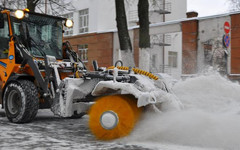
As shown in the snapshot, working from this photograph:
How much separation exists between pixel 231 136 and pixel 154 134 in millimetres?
1095

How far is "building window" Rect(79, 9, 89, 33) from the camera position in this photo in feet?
92.5

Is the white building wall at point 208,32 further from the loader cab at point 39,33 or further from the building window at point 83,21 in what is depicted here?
the building window at point 83,21

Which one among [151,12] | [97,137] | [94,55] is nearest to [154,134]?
[97,137]

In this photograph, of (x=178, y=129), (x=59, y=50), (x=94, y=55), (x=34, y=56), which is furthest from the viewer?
(x=94, y=55)

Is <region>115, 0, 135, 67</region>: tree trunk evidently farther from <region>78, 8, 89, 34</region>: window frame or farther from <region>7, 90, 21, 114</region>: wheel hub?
<region>78, 8, 89, 34</region>: window frame

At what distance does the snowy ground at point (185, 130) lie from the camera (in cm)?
495

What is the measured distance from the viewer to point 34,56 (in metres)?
7.62

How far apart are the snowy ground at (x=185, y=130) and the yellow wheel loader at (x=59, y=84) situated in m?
0.26

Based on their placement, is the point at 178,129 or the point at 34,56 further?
the point at 34,56

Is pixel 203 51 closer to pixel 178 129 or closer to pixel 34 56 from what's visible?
pixel 34 56

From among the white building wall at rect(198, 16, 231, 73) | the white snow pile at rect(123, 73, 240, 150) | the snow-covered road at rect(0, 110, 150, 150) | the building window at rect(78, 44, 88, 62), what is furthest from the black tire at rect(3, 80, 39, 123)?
the building window at rect(78, 44, 88, 62)

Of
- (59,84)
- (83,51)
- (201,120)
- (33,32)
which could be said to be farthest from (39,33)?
(83,51)

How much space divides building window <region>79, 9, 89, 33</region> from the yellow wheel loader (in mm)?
19829

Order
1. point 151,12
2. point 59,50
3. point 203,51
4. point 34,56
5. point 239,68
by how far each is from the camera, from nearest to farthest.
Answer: point 34,56
point 59,50
point 239,68
point 203,51
point 151,12
